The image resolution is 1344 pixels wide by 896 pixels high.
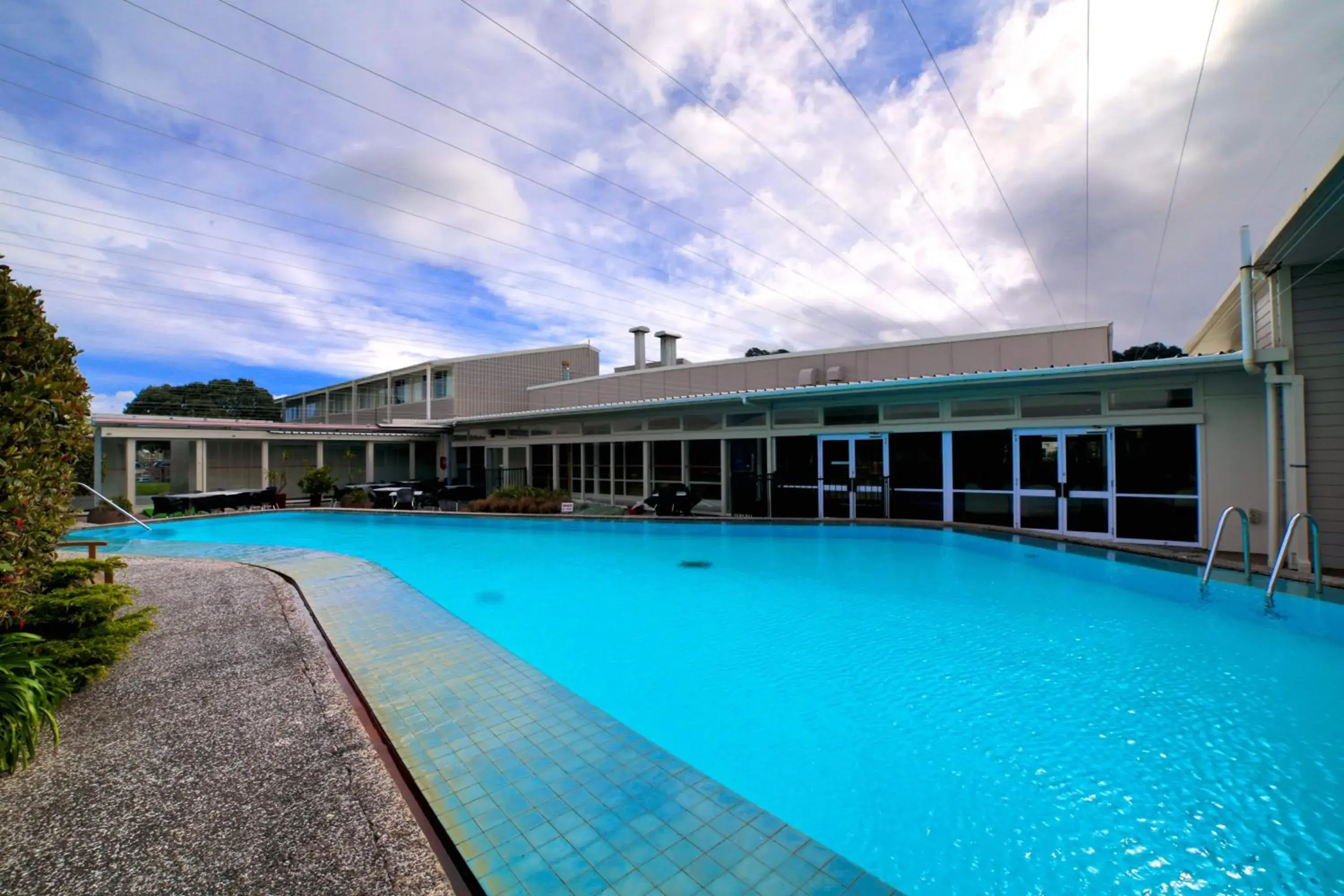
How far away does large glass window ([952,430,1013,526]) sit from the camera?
9852 millimetres

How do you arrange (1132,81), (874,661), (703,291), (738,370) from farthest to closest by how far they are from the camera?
(703,291)
(738,370)
(1132,81)
(874,661)

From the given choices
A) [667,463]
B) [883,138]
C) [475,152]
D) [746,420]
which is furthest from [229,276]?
[883,138]

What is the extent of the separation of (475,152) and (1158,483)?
39.5ft

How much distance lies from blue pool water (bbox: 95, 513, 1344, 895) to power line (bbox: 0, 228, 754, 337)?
1048cm

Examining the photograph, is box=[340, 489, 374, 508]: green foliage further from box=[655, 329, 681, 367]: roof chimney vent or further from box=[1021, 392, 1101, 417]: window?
box=[1021, 392, 1101, 417]: window

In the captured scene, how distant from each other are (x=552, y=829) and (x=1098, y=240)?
18.5m

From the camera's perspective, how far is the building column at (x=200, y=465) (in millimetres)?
16938

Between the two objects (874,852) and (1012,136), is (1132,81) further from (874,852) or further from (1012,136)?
(874,852)

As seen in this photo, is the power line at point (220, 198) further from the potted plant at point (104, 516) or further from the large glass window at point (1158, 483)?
the large glass window at point (1158, 483)

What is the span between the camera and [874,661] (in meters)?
4.54

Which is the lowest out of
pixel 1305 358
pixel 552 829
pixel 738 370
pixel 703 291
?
pixel 552 829

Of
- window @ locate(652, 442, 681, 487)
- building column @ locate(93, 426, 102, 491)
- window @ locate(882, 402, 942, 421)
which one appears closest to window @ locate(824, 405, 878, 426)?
window @ locate(882, 402, 942, 421)

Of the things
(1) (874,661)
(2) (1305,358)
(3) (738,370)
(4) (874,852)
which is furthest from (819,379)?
(4) (874,852)

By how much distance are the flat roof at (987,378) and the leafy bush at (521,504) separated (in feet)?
9.68
